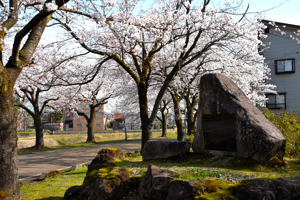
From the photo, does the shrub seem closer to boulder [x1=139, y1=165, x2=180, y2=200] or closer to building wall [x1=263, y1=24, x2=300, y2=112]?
boulder [x1=139, y1=165, x2=180, y2=200]

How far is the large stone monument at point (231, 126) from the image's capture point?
21.9 feet

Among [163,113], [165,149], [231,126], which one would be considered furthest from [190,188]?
[163,113]

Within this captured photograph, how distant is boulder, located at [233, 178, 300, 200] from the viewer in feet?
14.4

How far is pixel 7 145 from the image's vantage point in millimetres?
5980

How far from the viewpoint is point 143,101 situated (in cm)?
1334

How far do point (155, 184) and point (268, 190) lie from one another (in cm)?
215

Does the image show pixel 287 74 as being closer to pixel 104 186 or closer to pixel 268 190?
pixel 268 190

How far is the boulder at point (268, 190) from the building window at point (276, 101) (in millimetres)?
24706

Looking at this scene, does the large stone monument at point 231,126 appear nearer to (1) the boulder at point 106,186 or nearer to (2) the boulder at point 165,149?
(2) the boulder at point 165,149

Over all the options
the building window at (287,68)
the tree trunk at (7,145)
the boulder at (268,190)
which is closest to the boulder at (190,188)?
the boulder at (268,190)

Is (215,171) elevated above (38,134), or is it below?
above

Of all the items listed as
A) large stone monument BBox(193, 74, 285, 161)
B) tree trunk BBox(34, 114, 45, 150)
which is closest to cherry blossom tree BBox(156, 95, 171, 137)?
tree trunk BBox(34, 114, 45, 150)

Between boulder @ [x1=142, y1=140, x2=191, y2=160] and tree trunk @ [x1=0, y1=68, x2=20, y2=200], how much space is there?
4433mm

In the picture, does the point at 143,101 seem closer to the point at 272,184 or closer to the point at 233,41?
the point at 233,41
